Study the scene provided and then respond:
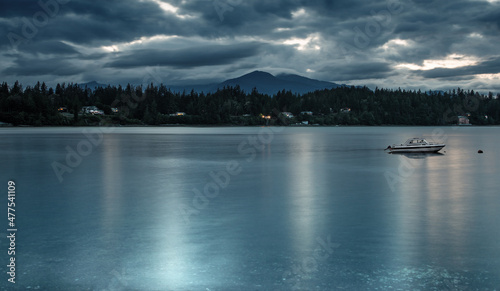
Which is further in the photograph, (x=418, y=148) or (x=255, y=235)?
(x=418, y=148)

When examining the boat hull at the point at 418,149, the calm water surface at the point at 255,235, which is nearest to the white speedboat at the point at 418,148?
the boat hull at the point at 418,149

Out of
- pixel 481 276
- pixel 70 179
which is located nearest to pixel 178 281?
pixel 481 276

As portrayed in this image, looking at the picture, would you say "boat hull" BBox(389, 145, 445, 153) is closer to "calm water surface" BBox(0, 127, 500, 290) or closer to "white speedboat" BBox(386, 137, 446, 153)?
"white speedboat" BBox(386, 137, 446, 153)

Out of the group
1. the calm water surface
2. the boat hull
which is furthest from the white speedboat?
the calm water surface

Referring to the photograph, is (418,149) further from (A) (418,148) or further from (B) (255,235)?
(B) (255,235)

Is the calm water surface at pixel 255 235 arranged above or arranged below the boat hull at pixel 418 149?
below

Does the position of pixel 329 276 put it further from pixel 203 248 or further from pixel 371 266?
pixel 203 248

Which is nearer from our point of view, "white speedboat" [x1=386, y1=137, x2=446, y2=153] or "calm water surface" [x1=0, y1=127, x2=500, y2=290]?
"calm water surface" [x1=0, y1=127, x2=500, y2=290]

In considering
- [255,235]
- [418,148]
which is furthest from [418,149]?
[255,235]

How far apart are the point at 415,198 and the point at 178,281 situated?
1681 centimetres

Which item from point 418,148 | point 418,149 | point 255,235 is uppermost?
point 418,148

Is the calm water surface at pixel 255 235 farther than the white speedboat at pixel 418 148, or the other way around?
the white speedboat at pixel 418 148

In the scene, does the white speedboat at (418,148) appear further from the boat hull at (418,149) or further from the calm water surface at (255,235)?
the calm water surface at (255,235)

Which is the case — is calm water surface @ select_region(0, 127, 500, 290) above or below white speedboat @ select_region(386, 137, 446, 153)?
below
